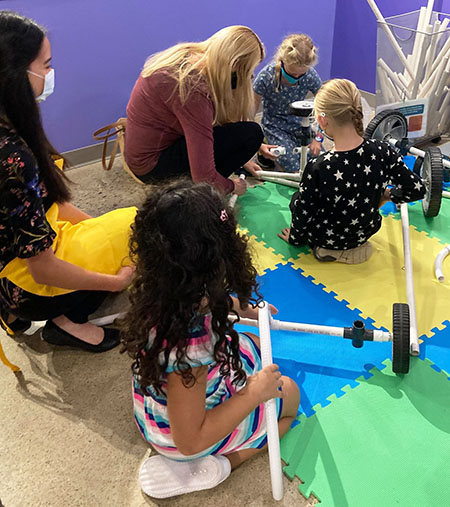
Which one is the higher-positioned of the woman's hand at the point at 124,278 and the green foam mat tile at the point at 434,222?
the woman's hand at the point at 124,278

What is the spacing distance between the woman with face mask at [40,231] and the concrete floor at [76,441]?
78mm

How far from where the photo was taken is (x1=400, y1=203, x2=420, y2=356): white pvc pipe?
1.26 meters

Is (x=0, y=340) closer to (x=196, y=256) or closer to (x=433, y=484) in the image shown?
(x=196, y=256)

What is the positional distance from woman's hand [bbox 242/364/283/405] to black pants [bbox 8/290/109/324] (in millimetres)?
616

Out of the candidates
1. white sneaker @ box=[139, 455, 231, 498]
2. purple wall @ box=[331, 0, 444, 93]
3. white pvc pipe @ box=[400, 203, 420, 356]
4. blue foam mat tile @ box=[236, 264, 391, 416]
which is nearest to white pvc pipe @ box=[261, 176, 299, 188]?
white pvc pipe @ box=[400, 203, 420, 356]

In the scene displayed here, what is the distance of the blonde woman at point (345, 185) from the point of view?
1395mm

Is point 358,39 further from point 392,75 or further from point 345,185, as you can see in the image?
point 345,185

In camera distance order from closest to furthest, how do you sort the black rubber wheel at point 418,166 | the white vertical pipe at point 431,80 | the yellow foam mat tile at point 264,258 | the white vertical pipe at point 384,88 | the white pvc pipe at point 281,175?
the yellow foam mat tile at point 264,258 < the black rubber wheel at point 418,166 < the white pvc pipe at point 281,175 < the white vertical pipe at point 431,80 < the white vertical pipe at point 384,88

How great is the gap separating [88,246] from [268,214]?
0.84m

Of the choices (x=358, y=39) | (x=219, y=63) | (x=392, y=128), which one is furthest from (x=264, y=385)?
(x=358, y=39)

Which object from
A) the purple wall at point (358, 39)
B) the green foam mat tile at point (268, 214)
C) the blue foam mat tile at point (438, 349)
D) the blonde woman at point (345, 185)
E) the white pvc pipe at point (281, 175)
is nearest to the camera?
the blue foam mat tile at point (438, 349)

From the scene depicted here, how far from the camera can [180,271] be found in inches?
29.0

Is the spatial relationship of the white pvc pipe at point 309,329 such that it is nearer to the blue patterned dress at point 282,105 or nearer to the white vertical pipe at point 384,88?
the blue patterned dress at point 282,105

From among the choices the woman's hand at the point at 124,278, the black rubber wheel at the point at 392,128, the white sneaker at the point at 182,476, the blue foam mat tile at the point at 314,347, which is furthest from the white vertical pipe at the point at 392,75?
the white sneaker at the point at 182,476
